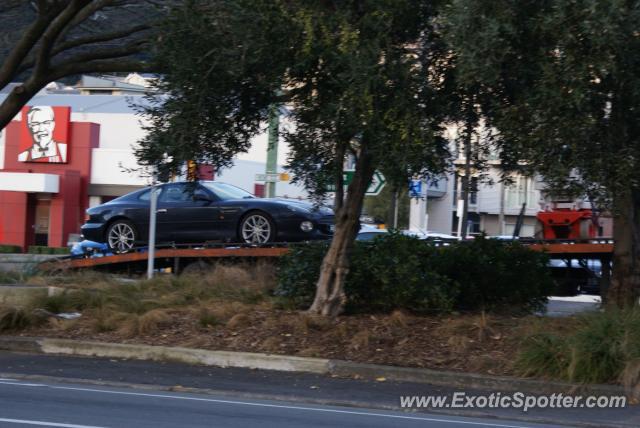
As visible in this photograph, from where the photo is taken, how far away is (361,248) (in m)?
13.6

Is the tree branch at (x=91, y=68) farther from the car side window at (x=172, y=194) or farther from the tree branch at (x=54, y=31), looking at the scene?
the car side window at (x=172, y=194)

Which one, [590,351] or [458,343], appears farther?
[458,343]

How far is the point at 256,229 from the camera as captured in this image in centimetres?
1733

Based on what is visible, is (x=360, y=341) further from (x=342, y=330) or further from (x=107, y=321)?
(x=107, y=321)

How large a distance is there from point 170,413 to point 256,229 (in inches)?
340

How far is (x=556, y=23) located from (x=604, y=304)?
4.76 m

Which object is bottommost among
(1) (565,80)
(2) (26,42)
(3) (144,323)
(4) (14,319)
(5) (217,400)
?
(5) (217,400)

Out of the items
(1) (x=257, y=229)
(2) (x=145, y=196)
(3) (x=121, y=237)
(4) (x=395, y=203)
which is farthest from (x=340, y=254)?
(4) (x=395, y=203)

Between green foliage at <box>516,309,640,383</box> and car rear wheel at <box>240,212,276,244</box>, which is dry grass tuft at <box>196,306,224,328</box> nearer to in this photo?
car rear wheel at <box>240,212,276,244</box>

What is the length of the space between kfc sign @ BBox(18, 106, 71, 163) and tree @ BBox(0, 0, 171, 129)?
2050 centimetres

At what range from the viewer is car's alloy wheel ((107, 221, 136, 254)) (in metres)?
18.7

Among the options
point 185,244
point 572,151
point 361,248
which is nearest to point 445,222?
point 185,244

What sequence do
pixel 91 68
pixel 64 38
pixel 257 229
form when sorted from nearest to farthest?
pixel 91 68 < pixel 64 38 < pixel 257 229

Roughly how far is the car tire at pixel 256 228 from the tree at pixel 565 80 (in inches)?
294
